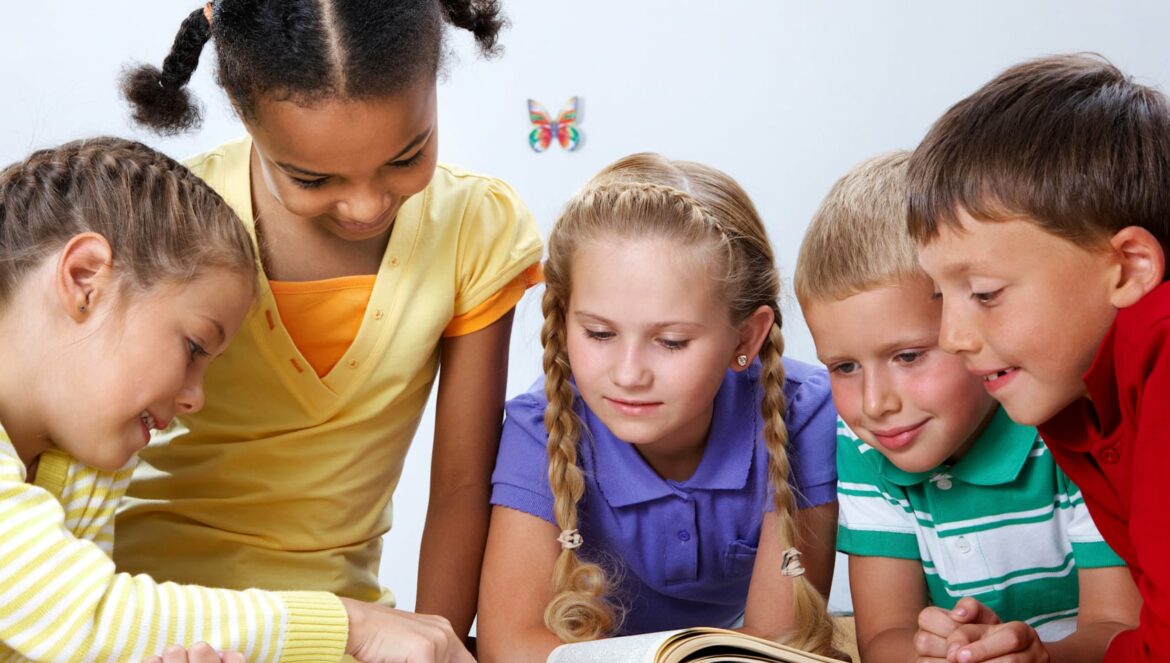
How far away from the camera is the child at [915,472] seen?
1.06 meters

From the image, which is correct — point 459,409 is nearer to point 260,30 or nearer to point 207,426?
point 207,426

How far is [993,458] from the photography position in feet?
3.62

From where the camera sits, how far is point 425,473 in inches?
102

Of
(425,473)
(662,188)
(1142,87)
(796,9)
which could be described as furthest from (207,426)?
(796,9)

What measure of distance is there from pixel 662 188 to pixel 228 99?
416 millimetres

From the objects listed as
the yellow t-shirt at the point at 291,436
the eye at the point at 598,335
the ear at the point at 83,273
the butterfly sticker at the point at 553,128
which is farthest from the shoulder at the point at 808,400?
the butterfly sticker at the point at 553,128

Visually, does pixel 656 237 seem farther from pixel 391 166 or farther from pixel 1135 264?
pixel 1135 264

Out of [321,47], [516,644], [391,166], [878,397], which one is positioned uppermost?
[321,47]

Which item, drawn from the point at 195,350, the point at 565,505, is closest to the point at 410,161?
the point at 195,350

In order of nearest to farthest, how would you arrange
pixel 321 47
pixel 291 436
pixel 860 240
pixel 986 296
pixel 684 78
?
pixel 986 296 → pixel 321 47 → pixel 860 240 → pixel 291 436 → pixel 684 78

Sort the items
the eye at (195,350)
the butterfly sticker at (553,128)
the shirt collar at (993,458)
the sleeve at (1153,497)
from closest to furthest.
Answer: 1. the sleeve at (1153,497)
2. the eye at (195,350)
3. the shirt collar at (993,458)
4. the butterfly sticker at (553,128)

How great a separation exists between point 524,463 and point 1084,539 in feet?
1.72

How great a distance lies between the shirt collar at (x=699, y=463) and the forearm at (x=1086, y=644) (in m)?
0.35

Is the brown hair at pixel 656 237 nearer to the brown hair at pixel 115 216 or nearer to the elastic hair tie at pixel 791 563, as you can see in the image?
the elastic hair tie at pixel 791 563
